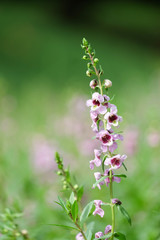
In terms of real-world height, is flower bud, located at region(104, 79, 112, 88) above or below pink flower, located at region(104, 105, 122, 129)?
above

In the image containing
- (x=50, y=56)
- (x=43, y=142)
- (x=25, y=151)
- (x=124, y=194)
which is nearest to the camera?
(x=124, y=194)

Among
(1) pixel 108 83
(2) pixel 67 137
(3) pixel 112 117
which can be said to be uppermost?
(2) pixel 67 137

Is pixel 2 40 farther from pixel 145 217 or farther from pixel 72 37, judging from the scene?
pixel 145 217

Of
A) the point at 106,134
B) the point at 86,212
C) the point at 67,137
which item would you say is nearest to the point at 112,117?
the point at 106,134

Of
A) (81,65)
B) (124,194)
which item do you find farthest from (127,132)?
(81,65)

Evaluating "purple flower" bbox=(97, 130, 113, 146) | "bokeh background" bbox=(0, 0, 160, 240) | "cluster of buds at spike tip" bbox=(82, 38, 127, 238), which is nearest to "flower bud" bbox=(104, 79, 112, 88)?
"cluster of buds at spike tip" bbox=(82, 38, 127, 238)

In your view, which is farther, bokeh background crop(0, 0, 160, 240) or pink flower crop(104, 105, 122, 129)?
bokeh background crop(0, 0, 160, 240)

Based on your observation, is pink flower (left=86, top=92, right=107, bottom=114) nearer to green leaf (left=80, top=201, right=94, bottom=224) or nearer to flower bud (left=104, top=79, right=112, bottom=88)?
flower bud (left=104, top=79, right=112, bottom=88)

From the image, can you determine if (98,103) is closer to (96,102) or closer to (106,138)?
(96,102)

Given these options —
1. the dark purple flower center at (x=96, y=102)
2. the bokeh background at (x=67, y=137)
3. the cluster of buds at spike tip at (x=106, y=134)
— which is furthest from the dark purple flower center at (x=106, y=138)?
the bokeh background at (x=67, y=137)

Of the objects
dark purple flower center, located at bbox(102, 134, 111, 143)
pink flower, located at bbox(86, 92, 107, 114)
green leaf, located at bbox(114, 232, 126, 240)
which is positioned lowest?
green leaf, located at bbox(114, 232, 126, 240)

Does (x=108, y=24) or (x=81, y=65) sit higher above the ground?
(x=108, y=24)
